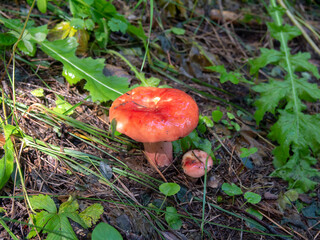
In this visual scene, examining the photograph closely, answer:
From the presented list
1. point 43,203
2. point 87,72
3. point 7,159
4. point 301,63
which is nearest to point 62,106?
point 87,72

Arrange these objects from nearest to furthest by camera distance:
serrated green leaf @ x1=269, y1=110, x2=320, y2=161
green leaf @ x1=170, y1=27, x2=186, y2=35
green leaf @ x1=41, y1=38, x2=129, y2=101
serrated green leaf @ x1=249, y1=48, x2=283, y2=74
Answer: green leaf @ x1=41, y1=38, x2=129, y2=101 → serrated green leaf @ x1=269, y1=110, x2=320, y2=161 → serrated green leaf @ x1=249, y1=48, x2=283, y2=74 → green leaf @ x1=170, y1=27, x2=186, y2=35

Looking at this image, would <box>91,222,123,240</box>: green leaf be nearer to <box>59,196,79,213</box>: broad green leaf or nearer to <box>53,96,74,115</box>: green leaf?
<box>59,196,79,213</box>: broad green leaf

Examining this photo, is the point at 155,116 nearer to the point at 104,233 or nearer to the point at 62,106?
the point at 104,233

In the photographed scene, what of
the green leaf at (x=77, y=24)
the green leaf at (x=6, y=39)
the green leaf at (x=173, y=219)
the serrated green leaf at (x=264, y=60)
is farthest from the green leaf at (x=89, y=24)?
the green leaf at (x=173, y=219)

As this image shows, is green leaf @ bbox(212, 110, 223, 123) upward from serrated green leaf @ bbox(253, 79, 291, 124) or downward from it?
downward

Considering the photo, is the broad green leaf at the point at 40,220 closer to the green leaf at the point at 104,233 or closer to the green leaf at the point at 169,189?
the green leaf at the point at 104,233

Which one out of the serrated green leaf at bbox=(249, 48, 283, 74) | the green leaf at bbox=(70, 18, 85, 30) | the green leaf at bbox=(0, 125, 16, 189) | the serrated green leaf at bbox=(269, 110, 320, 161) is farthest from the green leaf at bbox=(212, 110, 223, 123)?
the green leaf at bbox=(0, 125, 16, 189)

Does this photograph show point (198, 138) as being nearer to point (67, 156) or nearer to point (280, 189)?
point (280, 189)
